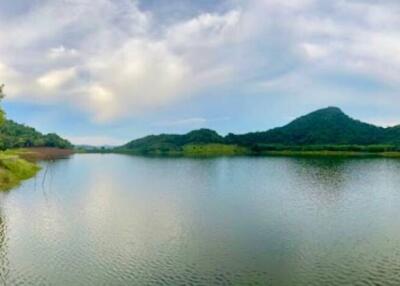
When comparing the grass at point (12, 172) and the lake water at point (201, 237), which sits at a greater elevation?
the grass at point (12, 172)

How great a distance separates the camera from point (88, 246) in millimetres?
42781

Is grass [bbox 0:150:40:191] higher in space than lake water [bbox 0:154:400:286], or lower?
higher

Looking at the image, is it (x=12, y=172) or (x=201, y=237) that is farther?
(x=12, y=172)

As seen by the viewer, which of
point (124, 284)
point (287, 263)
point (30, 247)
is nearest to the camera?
point (124, 284)

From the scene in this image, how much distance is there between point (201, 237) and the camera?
45844mm

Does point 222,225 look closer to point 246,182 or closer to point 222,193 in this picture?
point 222,193

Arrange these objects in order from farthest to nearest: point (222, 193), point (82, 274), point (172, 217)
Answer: point (222, 193) → point (172, 217) → point (82, 274)

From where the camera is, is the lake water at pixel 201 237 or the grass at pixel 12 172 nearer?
the lake water at pixel 201 237

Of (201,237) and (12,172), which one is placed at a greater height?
(12,172)

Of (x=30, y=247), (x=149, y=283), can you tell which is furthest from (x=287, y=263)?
(x=30, y=247)

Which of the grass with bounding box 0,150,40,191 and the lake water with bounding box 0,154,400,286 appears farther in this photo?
the grass with bounding box 0,150,40,191

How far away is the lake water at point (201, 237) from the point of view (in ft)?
112

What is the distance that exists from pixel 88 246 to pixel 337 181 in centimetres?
6990

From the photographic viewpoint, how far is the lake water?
3403 centimetres
